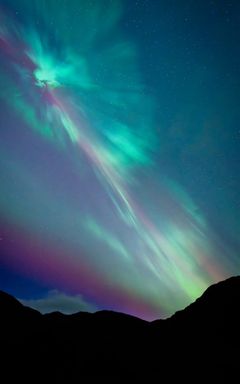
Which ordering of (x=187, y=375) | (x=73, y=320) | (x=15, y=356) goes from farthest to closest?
(x=73, y=320)
(x=15, y=356)
(x=187, y=375)

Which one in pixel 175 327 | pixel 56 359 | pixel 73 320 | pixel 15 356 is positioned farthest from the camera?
pixel 73 320

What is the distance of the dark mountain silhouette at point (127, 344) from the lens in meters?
40.5

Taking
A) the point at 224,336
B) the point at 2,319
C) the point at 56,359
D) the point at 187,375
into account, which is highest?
the point at 2,319

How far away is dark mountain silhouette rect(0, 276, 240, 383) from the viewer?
133ft

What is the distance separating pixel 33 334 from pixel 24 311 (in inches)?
294

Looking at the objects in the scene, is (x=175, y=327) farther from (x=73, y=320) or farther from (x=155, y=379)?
(x=73, y=320)

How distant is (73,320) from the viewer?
65188 millimetres

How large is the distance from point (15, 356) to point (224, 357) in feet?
100.0

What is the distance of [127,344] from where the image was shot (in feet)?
183

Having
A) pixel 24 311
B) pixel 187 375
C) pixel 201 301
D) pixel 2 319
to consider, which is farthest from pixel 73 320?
pixel 187 375

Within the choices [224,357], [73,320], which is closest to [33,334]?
[73,320]

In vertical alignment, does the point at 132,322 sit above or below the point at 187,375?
above

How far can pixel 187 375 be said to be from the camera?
38938mm

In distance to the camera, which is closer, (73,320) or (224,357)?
(224,357)
